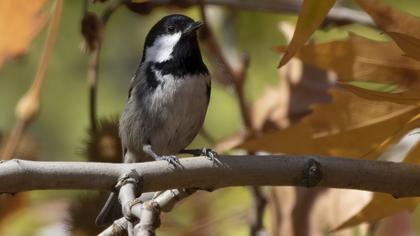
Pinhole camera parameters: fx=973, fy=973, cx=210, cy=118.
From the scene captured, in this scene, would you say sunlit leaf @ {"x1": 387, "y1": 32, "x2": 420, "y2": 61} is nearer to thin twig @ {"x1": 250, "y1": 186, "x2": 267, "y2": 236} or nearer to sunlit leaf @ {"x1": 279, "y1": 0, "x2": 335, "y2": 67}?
sunlit leaf @ {"x1": 279, "y1": 0, "x2": 335, "y2": 67}

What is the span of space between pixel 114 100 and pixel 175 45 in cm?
180

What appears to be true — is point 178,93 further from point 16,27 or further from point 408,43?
point 408,43

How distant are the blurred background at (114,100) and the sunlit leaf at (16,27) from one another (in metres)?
0.02

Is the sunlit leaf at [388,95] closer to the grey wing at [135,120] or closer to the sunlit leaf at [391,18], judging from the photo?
the sunlit leaf at [391,18]

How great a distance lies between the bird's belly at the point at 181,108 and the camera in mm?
3195

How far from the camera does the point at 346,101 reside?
2188 mm

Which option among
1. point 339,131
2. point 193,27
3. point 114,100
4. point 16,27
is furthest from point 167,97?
point 114,100

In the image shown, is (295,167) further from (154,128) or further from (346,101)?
(154,128)

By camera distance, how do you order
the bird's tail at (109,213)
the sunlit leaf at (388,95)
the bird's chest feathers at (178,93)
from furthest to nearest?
the bird's chest feathers at (178,93) < the bird's tail at (109,213) < the sunlit leaf at (388,95)

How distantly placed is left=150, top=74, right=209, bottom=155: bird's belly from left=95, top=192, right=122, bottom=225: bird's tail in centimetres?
31

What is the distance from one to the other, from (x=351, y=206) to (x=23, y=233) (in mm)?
1240

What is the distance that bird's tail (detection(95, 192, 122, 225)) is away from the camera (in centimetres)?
246

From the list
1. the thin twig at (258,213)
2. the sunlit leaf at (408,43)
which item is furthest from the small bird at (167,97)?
the sunlit leaf at (408,43)

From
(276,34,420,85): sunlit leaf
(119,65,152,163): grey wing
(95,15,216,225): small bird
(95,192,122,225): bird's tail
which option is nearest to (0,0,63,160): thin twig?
(95,192,122,225): bird's tail
